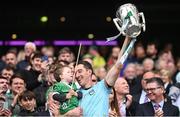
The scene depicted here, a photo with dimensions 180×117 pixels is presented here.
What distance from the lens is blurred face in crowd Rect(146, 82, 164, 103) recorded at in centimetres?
1008

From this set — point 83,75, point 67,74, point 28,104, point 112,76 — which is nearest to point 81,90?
point 83,75

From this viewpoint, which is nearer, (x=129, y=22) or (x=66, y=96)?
(x=66, y=96)

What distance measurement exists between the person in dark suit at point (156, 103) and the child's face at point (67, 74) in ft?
4.37

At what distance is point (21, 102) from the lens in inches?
389

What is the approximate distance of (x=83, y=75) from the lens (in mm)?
8828

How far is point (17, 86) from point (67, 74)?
5.76 ft

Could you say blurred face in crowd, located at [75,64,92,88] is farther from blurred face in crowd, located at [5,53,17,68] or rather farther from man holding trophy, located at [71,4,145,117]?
blurred face in crowd, located at [5,53,17,68]

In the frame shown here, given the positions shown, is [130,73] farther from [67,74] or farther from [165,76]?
[67,74]

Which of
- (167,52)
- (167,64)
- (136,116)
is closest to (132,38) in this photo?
(136,116)

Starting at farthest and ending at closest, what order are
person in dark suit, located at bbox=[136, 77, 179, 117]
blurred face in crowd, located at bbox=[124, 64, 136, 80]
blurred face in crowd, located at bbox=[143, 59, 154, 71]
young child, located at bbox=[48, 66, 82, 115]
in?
blurred face in crowd, located at bbox=[143, 59, 154, 71]
blurred face in crowd, located at bbox=[124, 64, 136, 80]
person in dark suit, located at bbox=[136, 77, 179, 117]
young child, located at bbox=[48, 66, 82, 115]

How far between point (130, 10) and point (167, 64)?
251 inches

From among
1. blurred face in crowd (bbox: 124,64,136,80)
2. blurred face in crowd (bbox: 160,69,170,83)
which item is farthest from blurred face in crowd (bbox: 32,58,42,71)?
blurred face in crowd (bbox: 160,69,170,83)

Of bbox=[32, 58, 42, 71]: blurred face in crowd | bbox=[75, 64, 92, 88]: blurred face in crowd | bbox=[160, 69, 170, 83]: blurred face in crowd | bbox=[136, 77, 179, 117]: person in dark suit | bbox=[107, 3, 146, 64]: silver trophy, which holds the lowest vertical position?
bbox=[136, 77, 179, 117]: person in dark suit

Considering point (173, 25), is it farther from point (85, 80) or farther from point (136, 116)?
point (85, 80)
